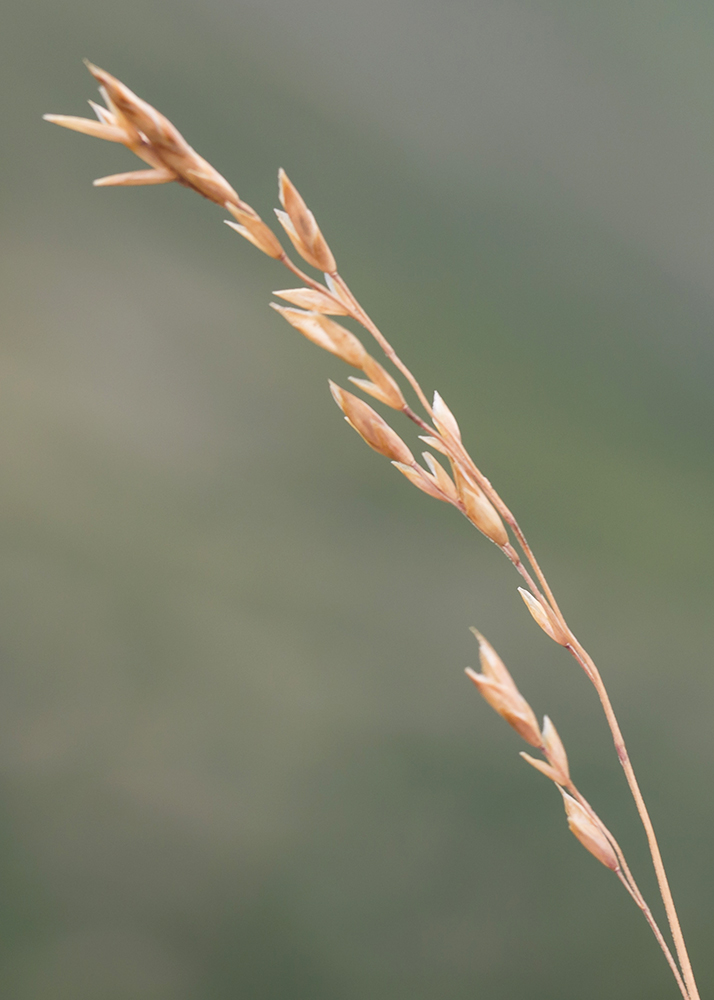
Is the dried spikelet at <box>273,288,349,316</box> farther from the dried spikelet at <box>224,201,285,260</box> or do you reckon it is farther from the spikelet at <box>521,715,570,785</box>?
the spikelet at <box>521,715,570,785</box>

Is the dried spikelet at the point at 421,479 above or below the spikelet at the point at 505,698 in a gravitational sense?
above

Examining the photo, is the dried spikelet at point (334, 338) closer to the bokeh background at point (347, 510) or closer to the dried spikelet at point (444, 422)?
the dried spikelet at point (444, 422)

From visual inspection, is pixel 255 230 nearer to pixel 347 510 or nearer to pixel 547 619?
pixel 547 619

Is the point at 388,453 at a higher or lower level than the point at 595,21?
lower

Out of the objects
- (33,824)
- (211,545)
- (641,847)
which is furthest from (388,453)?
(641,847)

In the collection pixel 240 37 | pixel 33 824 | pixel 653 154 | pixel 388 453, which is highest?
Answer: pixel 653 154

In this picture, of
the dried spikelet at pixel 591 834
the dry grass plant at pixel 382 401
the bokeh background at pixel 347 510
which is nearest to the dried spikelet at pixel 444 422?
the dry grass plant at pixel 382 401

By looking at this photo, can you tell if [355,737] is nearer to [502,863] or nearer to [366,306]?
[502,863]

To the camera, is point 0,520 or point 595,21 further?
point 595,21
